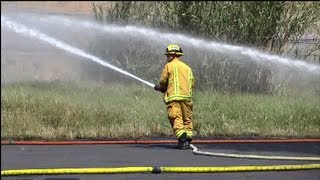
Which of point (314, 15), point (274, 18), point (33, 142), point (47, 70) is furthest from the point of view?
point (274, 18)

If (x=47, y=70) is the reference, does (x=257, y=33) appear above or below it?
above

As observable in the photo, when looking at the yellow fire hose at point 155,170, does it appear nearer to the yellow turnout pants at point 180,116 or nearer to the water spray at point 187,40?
the yellow turnout pants at point 180,116

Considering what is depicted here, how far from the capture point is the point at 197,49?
13.6 m

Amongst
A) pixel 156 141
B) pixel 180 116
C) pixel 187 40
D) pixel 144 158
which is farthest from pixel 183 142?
pixel 187 40

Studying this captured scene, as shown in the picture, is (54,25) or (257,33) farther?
(257,33)

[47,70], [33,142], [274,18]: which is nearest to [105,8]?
[47,70]

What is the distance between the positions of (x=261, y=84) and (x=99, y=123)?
15.9 feet

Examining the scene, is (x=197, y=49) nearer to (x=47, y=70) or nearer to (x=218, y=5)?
(x=218, y=5)

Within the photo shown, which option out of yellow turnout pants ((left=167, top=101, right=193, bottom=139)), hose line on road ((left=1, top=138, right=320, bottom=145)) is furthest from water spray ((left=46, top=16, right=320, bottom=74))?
yellow turnout pants ((left=167, top=101, right=193, bottom=139))

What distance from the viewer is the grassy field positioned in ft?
31.0

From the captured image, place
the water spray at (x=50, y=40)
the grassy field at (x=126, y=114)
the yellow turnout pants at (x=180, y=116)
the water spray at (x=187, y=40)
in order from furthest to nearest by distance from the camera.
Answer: the water spray at (x=187, y=40) → the water spray at (x=50, y=40) → the grassy field at (x=126, y=114) → the yellow turnout pants at (x=180, y=116)

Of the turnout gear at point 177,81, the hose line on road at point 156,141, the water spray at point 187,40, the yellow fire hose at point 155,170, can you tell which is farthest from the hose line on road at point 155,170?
the water spray at point 187,40

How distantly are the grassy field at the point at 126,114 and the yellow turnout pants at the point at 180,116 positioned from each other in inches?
49.6

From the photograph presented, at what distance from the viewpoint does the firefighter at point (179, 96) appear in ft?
27.2
